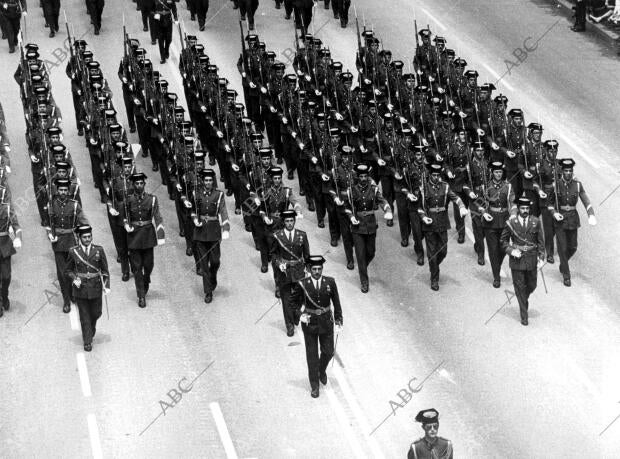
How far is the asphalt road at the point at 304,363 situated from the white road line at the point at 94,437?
0.02m

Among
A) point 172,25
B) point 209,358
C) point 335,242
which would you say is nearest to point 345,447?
point 209,358

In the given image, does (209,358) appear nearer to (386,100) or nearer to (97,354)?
(97,354)

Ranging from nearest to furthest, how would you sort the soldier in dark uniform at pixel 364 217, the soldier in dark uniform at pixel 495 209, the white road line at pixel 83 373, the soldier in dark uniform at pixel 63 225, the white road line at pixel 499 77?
the white road line at pixel 83 373 → the soldier in dark uniform at pixel 63 225 → the soldier in dark uniform at pixel 364 217 → the soldier in dark uniform at pixel 495 209 → the white road line at pixel 499 77

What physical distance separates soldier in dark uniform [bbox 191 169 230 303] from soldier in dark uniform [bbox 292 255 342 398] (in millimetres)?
3507

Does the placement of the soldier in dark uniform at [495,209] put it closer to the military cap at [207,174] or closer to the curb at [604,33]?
the military cap at [207,174]

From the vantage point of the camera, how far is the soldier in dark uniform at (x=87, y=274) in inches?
944

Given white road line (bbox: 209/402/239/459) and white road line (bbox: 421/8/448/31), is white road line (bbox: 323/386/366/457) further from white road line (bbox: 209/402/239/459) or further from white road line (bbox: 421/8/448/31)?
white road line (bbox: 421/8/448/31)

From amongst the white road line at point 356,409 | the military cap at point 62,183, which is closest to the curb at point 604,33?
the military cap at point 62,183

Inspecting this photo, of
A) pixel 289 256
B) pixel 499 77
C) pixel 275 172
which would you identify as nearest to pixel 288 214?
pixel 289 256

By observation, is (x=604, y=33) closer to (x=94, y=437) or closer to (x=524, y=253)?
(x=524, y=253)

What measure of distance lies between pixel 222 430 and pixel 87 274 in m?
3.34

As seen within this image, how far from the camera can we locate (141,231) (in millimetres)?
25688

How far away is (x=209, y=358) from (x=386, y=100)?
10.2 metres

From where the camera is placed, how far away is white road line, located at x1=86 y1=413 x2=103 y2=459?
71.1 feet
